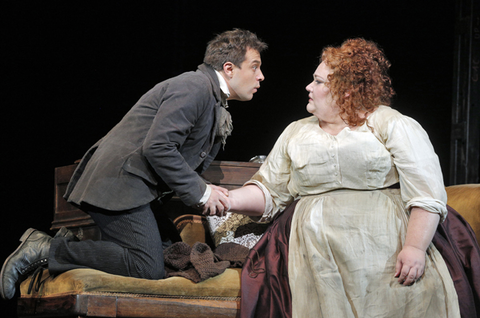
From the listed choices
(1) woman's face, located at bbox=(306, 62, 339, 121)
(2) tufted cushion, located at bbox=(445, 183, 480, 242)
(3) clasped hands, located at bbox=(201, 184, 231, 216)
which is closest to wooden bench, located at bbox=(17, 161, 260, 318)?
(3) clasped hands, located at bbox=(201, 184, 231, 216)

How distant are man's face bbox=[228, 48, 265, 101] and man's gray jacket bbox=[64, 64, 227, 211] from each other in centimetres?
18

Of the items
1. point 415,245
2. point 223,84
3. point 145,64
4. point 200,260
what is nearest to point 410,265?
point 415,245

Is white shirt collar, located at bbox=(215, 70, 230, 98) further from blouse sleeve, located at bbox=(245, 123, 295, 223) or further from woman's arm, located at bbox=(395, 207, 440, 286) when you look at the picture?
woman's arm, located at bbox=(395, 207, 440, 286)

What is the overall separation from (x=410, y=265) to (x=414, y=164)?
1.32 ft

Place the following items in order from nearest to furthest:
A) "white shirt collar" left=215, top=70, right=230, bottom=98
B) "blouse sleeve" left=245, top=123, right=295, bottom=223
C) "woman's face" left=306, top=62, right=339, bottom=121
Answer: "woman's face" left=306, top=62, right=339, bottom=121 < "blouse sleeve" left=245, top=123, right=295, bottom=223 < "white shirt collar" left=215, top=70, right=230, bottom=98

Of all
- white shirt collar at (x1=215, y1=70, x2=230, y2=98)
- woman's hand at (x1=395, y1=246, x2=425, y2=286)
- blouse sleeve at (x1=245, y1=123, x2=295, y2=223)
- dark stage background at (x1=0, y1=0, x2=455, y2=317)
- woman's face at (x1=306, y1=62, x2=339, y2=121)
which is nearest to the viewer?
woman's hand at (x1=395, y1=246, x2=425, y2=286)

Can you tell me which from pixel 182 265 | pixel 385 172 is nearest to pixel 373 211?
pixel 385 172

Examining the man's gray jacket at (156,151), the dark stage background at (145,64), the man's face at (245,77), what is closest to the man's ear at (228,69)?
the man's face at (245,77)

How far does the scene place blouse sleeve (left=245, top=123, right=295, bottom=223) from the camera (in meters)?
2.40

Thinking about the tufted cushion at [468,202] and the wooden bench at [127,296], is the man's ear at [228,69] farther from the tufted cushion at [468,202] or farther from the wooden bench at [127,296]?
the tufted cushion at [468,202]

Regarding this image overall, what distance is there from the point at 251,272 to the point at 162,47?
7.95ft

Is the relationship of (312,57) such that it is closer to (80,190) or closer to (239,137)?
(239,137)

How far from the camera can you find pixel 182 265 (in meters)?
2.21

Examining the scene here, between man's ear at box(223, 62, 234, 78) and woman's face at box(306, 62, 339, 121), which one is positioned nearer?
woman's face at box(306, 62, 339, 121)
